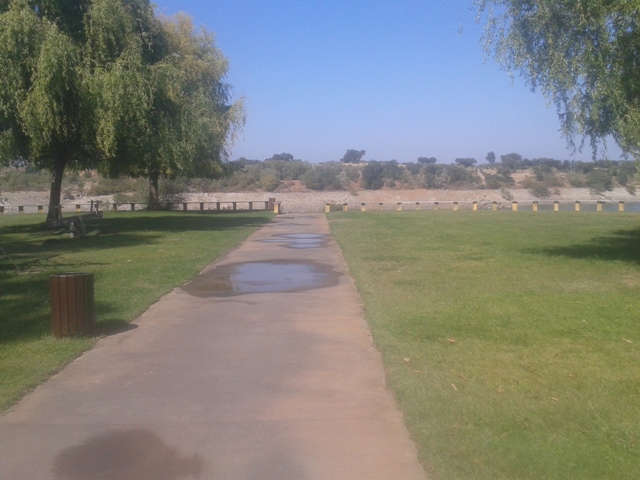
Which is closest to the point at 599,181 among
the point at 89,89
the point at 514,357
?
the point at 89,89

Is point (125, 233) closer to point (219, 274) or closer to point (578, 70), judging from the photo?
point (219, 274)

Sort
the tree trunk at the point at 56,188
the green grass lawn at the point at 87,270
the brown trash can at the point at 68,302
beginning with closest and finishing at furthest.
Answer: the green grass lawn at the point at 87,270 < the brown trash can at the point at 68,302 < the tree trunk at the point at 56,188

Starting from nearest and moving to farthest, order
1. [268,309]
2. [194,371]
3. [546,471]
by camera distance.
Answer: [546,471] < [194,371] < [268,309]

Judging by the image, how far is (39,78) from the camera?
21.3 m

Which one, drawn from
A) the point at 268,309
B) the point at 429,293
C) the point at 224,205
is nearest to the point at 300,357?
the point at 268,309

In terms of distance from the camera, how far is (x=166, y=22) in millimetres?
37438

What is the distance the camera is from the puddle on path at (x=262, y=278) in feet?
40.8

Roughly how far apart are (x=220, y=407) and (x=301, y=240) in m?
16.3

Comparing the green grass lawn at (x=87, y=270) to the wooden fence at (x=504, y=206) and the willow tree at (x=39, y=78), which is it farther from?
the wooden fence at (x=504, y=206)

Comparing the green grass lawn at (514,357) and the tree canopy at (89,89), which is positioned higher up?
the tree canopy at (89,89)

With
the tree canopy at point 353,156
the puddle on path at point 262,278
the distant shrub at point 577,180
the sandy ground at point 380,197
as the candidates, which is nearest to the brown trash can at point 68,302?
the puddle on path at point 262,278

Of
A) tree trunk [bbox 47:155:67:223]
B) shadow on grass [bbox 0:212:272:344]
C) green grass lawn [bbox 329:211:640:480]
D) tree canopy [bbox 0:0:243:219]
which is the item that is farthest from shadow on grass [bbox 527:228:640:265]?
tree trunk [bbox 47:155:67:223]

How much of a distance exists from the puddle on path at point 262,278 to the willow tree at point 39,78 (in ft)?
30.1

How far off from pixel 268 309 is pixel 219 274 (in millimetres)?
4058
